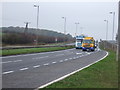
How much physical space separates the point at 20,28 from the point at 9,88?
82.4 m

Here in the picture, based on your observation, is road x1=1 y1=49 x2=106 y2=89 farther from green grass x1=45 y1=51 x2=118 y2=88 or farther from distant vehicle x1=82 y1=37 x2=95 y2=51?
distant vehicle x1=82 y1=37 x2=95 y2=51

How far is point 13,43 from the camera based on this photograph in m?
69.1

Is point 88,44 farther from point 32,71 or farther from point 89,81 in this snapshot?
point 89,81

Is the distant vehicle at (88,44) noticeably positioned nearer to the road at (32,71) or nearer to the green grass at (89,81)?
the road at (32,71)

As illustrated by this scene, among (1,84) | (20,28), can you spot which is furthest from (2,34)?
(1,84)

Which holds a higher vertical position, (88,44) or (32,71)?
(88,44)

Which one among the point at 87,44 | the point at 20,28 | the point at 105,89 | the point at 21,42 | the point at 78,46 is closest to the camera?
the point at 105,89

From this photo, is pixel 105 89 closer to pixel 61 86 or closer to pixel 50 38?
pixel 61 86

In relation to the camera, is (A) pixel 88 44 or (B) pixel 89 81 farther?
(A) pixel 88 44

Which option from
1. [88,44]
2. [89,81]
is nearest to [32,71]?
[89,81]

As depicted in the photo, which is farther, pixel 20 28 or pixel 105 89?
pixel 20 28

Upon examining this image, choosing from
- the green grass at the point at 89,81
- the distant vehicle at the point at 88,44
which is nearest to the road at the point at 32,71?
the green grass at the point at 89,81

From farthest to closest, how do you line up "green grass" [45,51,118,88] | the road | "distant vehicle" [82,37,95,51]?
"distant vehicle" [82,37,95,51] → the road → "green grass" [45,51,118,88]

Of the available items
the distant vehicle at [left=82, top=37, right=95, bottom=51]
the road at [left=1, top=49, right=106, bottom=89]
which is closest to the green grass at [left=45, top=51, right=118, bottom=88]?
the road at [left=1, top=49, right=106, bottom=89]
